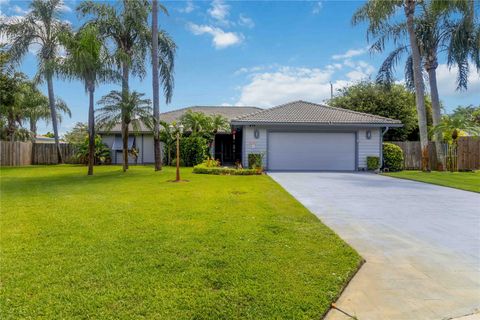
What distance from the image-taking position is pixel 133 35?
673 inches

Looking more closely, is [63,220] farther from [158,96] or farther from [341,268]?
[158,96]

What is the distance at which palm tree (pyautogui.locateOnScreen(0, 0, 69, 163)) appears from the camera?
20.6 metres

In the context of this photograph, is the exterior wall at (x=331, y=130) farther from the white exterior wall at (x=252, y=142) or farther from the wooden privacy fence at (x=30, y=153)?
the wooden privacy fence at (x=30, y=153)

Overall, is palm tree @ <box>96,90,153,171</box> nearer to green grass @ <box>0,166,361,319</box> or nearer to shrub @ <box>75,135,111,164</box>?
shrub @ <box>75,135,111,164</box>

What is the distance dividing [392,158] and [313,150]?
14.5 feet

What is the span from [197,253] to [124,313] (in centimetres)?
140

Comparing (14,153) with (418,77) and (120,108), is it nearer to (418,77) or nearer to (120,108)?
(120,108)

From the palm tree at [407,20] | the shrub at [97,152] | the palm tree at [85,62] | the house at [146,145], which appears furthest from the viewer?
the house at [146,145]

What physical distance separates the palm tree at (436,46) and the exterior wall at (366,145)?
10.6ft

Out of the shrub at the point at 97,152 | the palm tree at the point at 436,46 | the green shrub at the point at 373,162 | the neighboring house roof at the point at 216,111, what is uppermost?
the palm tree at the point at 436,46

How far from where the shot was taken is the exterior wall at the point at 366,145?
57.5 ft

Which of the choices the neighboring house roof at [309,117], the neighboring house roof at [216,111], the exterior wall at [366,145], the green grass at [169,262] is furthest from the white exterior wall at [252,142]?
the green grass at [169,262]

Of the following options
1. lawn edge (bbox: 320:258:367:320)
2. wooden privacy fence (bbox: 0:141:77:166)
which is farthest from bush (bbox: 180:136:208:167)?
lawn edge (bbox: 320:258:367:320)

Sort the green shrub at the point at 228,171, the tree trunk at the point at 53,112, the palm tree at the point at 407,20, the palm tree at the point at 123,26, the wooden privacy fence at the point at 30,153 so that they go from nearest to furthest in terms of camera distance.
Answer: the green shrub at the point at 228,171, the palm tree at the point at 407,20, the palm tree at the point at 123,26, the wooden privacy fence at the point at 30,153, the tree trunk at the point at 53,112
